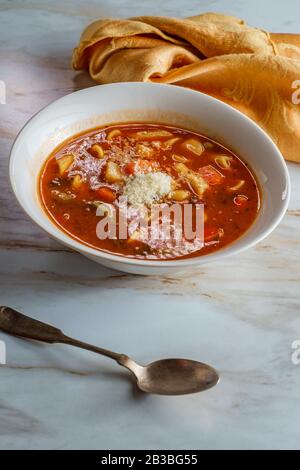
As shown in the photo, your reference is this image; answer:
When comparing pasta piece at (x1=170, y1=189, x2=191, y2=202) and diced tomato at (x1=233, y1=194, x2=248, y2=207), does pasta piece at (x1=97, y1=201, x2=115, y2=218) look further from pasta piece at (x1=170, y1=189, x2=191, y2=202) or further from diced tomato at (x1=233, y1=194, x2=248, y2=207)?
diced tomato at (x1=233, y1=194, x2=248, y2=207)

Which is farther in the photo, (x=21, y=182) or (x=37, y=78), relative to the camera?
(x=37, y=78)

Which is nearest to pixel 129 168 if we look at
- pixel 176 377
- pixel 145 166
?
pixel 145 166

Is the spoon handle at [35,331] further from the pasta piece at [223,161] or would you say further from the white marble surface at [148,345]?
the pasta piece at [223,161]

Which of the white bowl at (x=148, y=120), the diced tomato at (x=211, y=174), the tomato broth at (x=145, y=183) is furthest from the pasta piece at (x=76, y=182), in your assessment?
the diced tomato at (x=211, y=174)

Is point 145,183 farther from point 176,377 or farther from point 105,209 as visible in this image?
point 176,377
